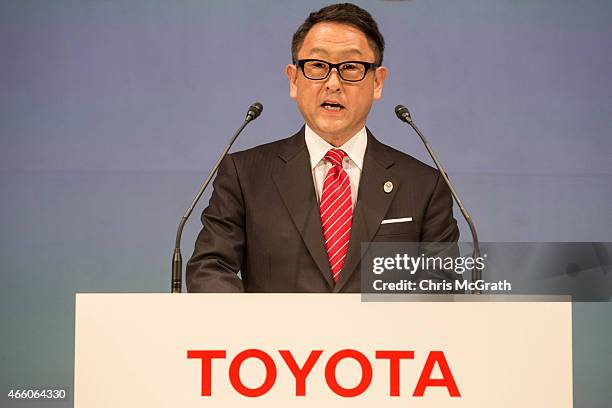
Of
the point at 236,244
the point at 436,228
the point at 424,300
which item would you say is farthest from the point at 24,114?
the point at 424,300

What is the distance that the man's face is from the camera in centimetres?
285

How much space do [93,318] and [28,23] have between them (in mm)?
1858

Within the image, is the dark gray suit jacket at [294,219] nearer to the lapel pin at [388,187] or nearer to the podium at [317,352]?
the lapel pin at [388,187]

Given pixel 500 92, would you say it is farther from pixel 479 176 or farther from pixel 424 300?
pixel 424 300

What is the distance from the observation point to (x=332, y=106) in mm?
2889

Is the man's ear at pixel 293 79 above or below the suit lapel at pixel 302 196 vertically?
above

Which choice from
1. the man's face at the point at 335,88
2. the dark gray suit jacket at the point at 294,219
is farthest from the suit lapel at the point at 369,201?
the man's face at the point at 335,88

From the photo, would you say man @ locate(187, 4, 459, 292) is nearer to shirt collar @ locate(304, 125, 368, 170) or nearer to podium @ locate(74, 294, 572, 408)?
shirt collar @ locate(304, 125, 368, 170)

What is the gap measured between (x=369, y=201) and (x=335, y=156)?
0.18 metres

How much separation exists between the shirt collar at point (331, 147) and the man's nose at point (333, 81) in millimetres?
164

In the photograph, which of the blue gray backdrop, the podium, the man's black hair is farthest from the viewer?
the blue gray backdrop

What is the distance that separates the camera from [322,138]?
2.91 meters

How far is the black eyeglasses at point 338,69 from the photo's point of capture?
2838 mm

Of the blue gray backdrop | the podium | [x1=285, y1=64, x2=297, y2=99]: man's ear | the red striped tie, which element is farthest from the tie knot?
the podium
